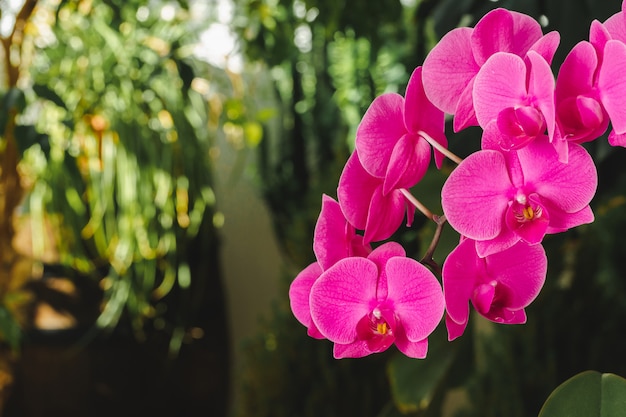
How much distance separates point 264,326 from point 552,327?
20.2 inches

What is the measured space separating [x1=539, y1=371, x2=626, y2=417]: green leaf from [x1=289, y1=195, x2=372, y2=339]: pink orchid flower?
9 centimetres

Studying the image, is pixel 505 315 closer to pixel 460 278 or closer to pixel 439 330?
pixel 460 278

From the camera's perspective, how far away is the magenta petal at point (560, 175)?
235 mm

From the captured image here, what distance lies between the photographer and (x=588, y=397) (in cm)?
28

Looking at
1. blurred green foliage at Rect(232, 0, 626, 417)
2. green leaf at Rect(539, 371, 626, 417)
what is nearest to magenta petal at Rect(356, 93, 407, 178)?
green leaf at Rect(539, 371, 626, 417)

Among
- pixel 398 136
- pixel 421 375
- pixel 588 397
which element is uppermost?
pixel 398 136

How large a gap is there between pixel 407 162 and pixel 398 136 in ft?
0.03

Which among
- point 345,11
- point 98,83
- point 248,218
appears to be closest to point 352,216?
point 345,11

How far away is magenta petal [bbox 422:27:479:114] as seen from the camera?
25 cm

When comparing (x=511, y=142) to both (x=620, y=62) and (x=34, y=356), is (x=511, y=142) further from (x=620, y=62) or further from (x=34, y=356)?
(x=34, y=356)

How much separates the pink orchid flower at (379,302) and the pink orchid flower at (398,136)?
1.1 inches

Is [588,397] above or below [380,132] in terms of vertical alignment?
below

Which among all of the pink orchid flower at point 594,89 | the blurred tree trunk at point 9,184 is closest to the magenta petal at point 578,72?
the pink orchid flower at point 594,89

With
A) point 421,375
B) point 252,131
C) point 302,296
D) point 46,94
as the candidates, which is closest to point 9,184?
point 46,94
